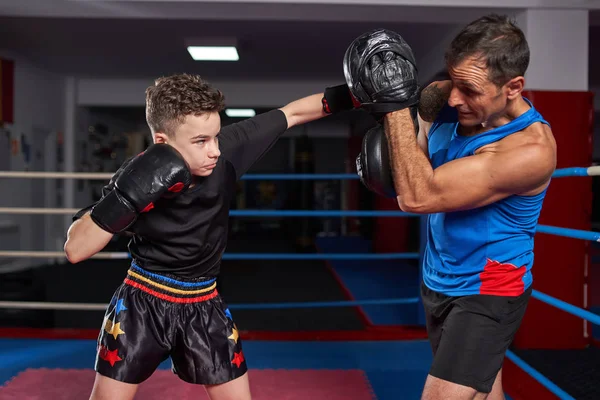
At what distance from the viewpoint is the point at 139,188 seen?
1.23m

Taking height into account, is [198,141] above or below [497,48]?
below

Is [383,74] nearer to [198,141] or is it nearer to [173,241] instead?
[198,141]

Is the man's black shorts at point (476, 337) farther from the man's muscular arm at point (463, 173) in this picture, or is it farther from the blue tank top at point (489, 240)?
the man's muscular arm at point (463, 173)

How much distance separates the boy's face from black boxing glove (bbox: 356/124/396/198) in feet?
1.26

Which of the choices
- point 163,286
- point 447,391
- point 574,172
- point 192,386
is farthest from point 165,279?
Result: point 574,172

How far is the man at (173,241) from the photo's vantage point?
1251 mm

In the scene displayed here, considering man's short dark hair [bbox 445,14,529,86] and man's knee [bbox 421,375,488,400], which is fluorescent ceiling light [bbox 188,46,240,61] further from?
man's knee [bbox 421,375,488,400]

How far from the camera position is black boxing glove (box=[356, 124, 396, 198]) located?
1377 mm

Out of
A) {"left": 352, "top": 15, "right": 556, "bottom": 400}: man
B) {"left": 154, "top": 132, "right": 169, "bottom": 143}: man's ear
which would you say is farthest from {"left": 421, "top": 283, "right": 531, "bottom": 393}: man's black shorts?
{"left": 154, "top": 132, "right": 169, "bottom": 143}: man's ear

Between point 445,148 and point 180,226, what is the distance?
74 cm

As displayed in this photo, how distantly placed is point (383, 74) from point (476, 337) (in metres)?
0.68

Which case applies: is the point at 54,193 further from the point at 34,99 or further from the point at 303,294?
the point at 303,294

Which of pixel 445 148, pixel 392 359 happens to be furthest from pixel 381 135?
pixel 392 359

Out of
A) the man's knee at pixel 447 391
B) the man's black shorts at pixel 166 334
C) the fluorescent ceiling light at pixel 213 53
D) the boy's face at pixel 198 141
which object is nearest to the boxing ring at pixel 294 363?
the man's knee at pixel 447 391
